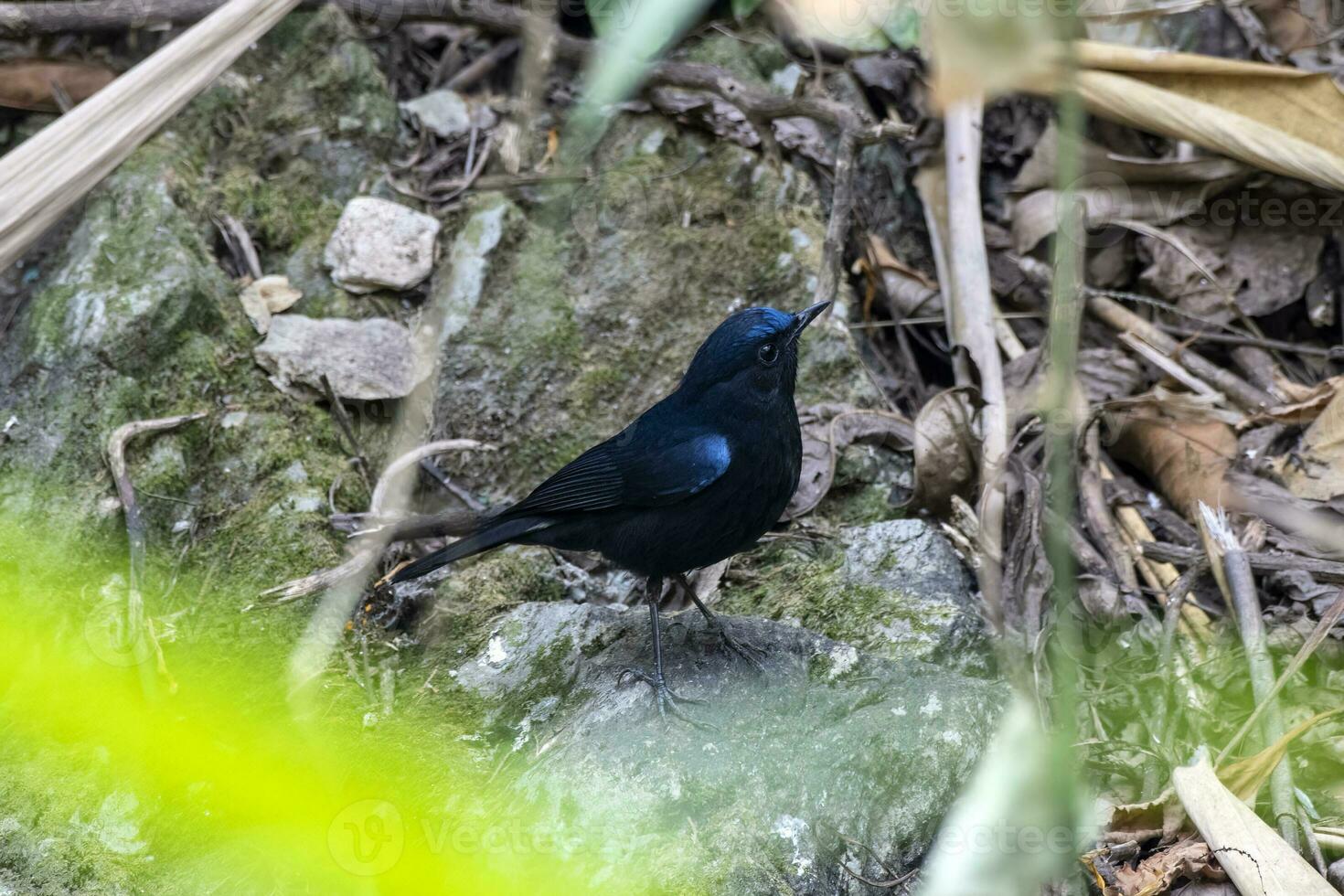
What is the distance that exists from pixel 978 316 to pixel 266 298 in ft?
9.81

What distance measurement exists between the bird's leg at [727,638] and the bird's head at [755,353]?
69cm

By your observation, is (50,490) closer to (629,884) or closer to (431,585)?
(431,585)

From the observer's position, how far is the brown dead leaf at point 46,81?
5102mm

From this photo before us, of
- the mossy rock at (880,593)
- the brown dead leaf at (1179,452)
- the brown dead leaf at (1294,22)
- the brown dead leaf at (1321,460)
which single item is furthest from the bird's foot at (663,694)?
the brown dead leaf at (1294,22)

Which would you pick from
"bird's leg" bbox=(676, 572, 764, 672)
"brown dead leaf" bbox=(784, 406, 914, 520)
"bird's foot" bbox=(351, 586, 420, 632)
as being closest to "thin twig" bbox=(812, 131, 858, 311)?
"brown dead leaf" bbox=(784, 406, 914, 520)

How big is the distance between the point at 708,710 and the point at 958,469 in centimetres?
146

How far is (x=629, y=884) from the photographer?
2.81 m

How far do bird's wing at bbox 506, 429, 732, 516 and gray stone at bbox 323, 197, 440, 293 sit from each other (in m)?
1.67

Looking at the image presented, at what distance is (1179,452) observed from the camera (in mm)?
4410

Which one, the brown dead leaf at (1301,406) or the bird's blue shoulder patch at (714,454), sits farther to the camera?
the brown dead leaf at (1301,406)

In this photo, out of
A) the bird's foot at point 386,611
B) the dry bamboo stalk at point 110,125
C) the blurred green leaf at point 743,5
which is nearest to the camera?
the dry bamboo stalk at point 110,125

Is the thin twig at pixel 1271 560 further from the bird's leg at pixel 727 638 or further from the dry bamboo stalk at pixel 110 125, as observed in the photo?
the dry bamboo stalk at pixel 110 125

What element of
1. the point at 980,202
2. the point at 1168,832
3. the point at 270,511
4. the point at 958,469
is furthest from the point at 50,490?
the point at 980,202

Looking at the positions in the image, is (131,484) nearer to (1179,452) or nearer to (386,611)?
(386,611)
